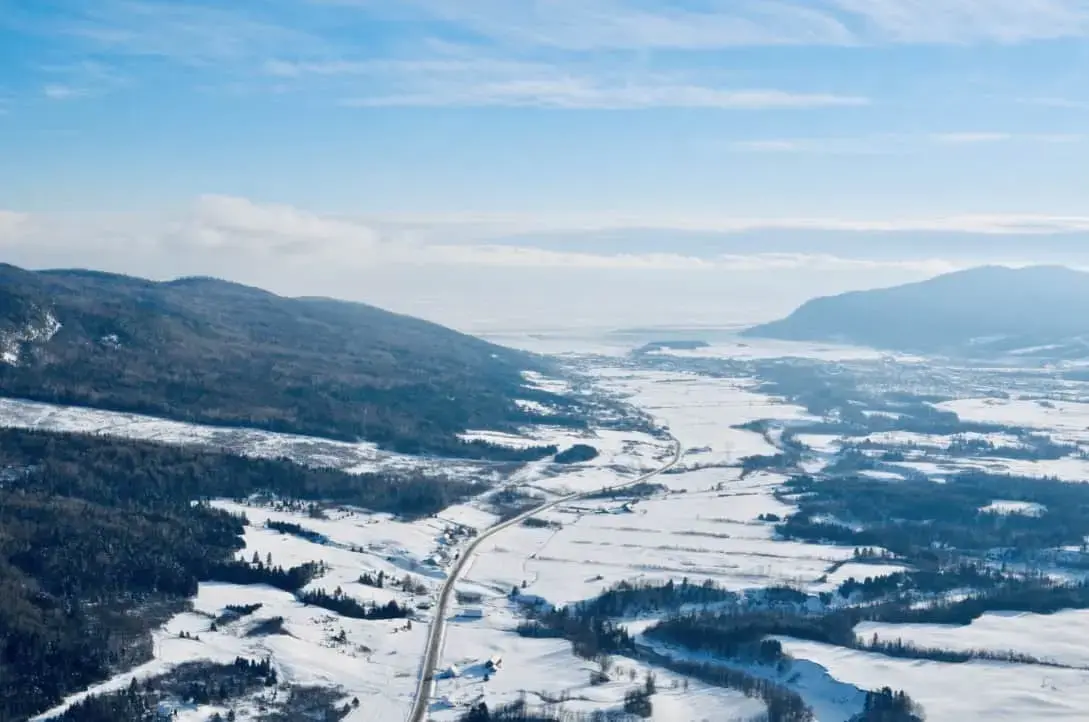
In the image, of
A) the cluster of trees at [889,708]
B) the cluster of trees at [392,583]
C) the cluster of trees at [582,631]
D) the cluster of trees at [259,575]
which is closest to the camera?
the cluster of trees at [889,708]

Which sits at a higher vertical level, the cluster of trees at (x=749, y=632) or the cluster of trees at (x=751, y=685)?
the cluster of trees at (x=749, y=632)

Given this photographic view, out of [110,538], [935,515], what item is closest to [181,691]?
[110,538]

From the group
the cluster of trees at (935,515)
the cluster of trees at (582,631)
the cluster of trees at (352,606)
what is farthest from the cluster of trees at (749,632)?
the cluster of trees at (935,515)

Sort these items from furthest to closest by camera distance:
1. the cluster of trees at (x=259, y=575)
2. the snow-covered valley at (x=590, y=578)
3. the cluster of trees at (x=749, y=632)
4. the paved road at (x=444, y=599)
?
1. the cluster of trees at (x=259, y=575)
2. the cluster of trees at (x=749, y=632)
3. the snow-covered valley at (x=590, y=578)
4. the paved road at (x=444, y=599)

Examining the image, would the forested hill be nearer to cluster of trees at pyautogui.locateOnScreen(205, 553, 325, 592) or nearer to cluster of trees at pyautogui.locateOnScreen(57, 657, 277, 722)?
cluster of trees at pyautogui.locateOnScreen(205, 553, 325, 592)

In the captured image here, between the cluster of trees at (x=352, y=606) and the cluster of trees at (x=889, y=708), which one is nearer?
the cluster of trees at (x=889, y=708)

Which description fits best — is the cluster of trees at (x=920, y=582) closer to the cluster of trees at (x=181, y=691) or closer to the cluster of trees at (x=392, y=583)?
the cluster of trees at (x=392, y=583)

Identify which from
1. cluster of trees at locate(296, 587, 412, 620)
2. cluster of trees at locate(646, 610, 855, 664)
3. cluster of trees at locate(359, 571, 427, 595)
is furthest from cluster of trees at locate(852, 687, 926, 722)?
cluster of trees at locate(359, 571, 427, 595)

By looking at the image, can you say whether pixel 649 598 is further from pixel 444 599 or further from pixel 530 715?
pixel 530 715
